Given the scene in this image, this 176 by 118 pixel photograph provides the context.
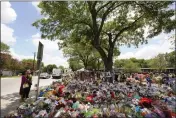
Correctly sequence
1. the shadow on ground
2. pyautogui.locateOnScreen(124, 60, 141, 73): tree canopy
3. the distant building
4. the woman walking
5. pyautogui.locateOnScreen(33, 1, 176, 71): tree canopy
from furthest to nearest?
pyautogui.locateOnScreen(124, 60, 141, 73): tree canopy
the distant building
pyautogui.locateOnScreen(33, 1, 176, 71): tree canopy
the woman walking
the shadow on ground

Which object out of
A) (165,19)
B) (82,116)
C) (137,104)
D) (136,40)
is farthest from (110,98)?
(136,40)

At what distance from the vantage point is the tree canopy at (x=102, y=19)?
16.9 meters

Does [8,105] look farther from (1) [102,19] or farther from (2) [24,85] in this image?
(1) [102,19]

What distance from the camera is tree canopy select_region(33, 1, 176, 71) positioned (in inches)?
664

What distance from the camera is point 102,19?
1855 cm

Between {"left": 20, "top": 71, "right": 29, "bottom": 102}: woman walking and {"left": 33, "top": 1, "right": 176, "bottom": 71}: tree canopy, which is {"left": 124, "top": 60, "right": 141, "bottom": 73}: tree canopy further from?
{"left": 20, "top": 71, "right": 29, "bottom": 102}: woman walking

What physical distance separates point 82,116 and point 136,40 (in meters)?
18.7

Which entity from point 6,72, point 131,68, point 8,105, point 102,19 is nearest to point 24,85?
point 8,105

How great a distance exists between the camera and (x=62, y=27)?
62.0 feet

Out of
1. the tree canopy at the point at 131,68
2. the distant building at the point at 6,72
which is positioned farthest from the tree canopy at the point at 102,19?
the tree canopy at the point at 131,68

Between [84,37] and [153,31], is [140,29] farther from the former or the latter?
[84,37]

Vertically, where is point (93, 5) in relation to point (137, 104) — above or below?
above

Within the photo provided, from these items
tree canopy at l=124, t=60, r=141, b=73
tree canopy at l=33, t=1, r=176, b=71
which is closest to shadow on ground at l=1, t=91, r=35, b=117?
tree canopy at l=33, t=1, r=176, b=71

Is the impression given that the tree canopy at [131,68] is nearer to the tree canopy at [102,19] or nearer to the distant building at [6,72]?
the distant building at [6,72]
